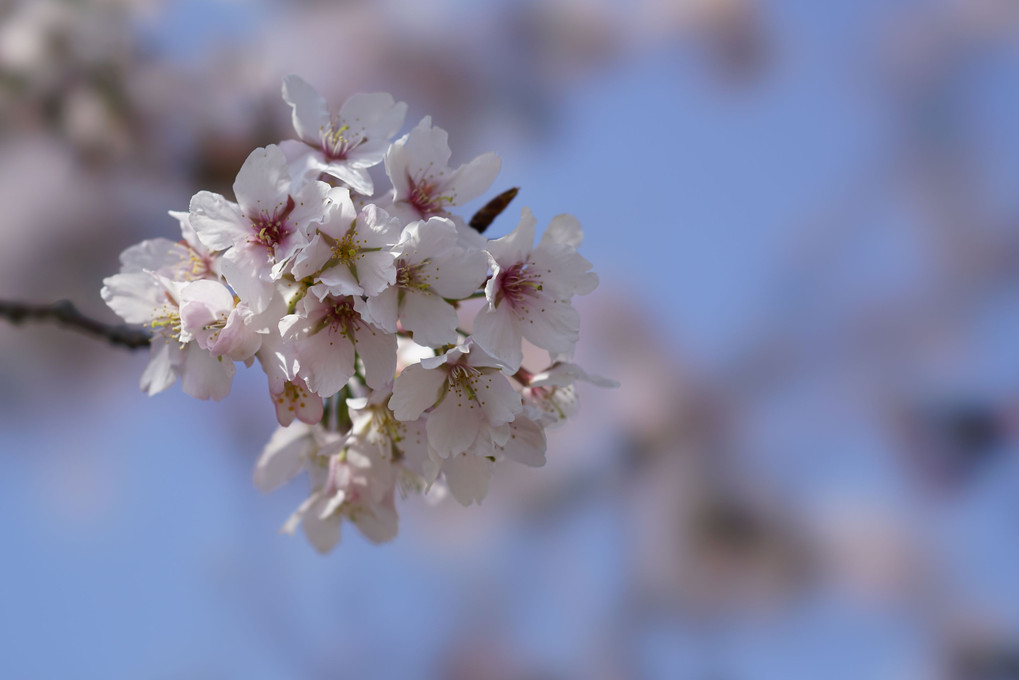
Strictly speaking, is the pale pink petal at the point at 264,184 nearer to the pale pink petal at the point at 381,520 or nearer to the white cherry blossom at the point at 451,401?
the white cherry blossom at the point at 451,401

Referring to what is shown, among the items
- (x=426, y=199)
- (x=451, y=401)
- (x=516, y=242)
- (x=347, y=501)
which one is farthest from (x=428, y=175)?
(x=347, y=501)

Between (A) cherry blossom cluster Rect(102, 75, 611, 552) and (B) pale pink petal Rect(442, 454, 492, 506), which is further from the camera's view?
(B) pale pink petal Rect(442, 454, 492, 506)

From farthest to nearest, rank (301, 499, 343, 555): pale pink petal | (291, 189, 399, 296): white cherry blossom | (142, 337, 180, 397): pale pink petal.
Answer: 1. (301, 499, 343, 555): pale pink petal
2. (142, 337, 180, 397): pale pink petal
3. (291, 189, 399, 296): white cherry blossom

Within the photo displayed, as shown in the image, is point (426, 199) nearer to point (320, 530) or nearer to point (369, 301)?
point (369, 301)

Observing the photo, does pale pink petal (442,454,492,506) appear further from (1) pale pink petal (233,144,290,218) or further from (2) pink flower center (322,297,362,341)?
(1) pale pink petal (233,144,290,218)

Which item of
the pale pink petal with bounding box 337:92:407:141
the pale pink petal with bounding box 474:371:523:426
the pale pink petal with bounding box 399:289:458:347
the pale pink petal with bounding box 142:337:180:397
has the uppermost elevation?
the pale pink petal with bounding box 337:92:407:141

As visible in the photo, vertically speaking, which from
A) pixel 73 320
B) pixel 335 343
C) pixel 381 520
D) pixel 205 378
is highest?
pixel 335 343

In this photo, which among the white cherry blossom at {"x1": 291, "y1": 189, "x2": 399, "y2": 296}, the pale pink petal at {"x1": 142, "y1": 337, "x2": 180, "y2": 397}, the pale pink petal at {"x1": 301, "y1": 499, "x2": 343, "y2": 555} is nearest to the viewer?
the white cherry blossom at {"x1": 291, "y1": 189, "x2": 399, "y2": 296}

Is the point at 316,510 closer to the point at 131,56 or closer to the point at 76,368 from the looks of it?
the point at 131,56

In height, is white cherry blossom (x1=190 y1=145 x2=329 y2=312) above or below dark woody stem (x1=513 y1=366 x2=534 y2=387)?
above

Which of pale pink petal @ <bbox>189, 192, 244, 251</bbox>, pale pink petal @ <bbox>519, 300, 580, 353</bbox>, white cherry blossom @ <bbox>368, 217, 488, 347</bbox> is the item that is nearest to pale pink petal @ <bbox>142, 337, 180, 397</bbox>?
pale pink petal @ <bbox>189, 192, 244, 251</bbox>
